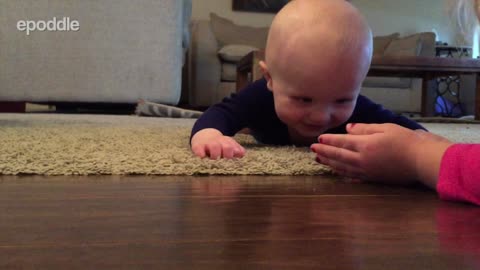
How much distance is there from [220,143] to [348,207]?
0.29m

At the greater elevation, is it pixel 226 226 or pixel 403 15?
pixel 403 15

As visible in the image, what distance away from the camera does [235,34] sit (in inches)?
144

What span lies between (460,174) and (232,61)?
2.88 m

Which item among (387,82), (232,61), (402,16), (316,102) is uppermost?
(402,16)

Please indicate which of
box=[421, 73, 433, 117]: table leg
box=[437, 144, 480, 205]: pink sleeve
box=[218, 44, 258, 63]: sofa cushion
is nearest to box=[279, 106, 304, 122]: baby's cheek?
box=[437, 144, 480, 205]: pink sleeve

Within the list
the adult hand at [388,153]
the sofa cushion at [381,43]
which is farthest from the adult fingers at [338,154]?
the sofa cushion at [381,43]

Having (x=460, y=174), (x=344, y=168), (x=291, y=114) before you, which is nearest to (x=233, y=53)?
(x=291, y=114)

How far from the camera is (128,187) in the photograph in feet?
1.77

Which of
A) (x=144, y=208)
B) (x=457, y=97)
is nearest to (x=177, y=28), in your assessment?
(x=144, y=208)

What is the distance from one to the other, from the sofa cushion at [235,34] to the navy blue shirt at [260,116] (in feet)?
8.99

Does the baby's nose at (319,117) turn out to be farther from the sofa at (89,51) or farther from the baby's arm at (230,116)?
the sofa at (89,51)

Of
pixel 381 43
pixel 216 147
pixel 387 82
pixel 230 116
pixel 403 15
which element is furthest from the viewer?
pixel 403 15

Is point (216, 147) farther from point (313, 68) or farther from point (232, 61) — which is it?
point (232, 61)

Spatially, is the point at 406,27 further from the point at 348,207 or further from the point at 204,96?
the point at 348,207
